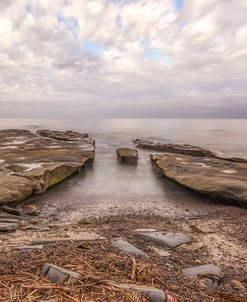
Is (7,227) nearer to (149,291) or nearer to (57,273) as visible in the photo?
(57,273)

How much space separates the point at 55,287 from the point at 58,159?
768 inches

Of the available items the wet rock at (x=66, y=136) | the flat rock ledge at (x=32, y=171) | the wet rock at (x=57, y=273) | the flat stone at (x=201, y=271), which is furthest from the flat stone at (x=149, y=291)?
the wet rock at (x=66, y=136)

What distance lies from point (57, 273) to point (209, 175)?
15420 millimetres

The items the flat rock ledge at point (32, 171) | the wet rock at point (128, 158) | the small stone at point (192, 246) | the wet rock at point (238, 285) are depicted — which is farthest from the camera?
the wet rock at point (128, 158)

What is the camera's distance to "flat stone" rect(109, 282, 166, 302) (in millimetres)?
4062

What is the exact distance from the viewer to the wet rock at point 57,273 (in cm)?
441

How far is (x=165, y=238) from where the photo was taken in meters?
8.67

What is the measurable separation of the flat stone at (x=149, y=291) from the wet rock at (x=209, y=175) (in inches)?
468

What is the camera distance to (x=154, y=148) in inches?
1727

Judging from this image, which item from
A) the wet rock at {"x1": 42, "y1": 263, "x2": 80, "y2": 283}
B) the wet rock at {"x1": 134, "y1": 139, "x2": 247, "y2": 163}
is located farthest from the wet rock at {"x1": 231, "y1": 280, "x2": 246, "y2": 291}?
the wet rock at {"x1": 134, "y1": 139, "x2": 247, "y2": 163}

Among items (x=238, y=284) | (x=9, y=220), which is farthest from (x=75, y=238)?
(x=9, y=220)

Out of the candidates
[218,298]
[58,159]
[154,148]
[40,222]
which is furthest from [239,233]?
[154,148]

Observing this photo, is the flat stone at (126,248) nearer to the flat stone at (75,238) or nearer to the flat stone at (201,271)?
the flat stone at (75,238)

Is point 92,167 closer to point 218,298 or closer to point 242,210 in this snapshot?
point 242,210
